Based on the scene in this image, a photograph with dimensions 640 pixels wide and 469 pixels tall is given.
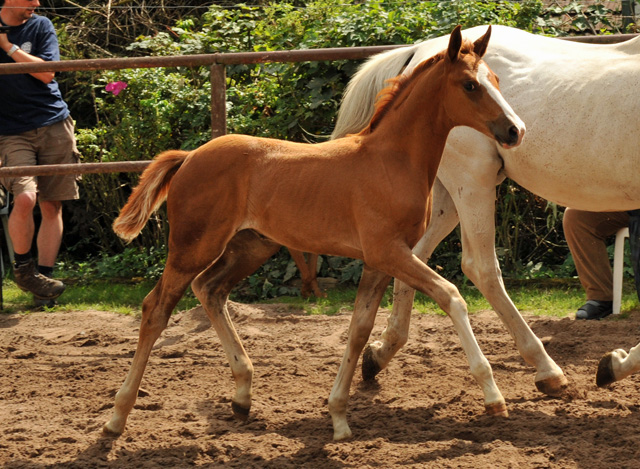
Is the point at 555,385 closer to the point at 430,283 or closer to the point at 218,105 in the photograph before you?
the point at 430,283

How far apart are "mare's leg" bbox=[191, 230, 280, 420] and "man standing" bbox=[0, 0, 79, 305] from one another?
9.21ft

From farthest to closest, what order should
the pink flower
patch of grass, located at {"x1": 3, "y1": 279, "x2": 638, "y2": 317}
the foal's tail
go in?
the pink flower
patch of grass, located at {"x1": 3, "y1": 279, "x2": 638, "y2": 317}
the foal's tail

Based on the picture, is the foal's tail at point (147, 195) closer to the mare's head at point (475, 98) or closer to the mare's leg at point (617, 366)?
the mare's head at point (475, 98)

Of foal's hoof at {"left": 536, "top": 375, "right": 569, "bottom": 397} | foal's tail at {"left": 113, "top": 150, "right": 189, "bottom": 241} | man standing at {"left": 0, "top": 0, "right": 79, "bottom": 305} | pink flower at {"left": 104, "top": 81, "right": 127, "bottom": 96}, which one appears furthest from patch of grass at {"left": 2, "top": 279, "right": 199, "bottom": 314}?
foal's hoof at {"left": 536, "top": 375, "right": 569, "bottom": 397}

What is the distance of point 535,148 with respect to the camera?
14.1ft

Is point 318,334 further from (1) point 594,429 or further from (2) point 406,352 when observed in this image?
(1) point 594,429

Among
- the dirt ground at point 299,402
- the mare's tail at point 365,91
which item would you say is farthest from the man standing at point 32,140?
the mare's tail at point 365,91

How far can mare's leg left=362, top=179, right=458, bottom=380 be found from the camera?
4391 millimetres

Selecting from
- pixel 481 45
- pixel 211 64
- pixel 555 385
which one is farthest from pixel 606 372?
pixel 211 64

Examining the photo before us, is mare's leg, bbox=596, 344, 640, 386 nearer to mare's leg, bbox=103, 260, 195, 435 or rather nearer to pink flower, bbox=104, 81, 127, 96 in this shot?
mare's leg, bbox=103, 260, 195, 435

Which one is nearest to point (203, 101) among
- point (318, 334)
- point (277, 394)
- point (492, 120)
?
point (318, 334)

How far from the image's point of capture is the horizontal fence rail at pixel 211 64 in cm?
576

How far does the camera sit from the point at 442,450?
11.0ft

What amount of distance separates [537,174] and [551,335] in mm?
1315
